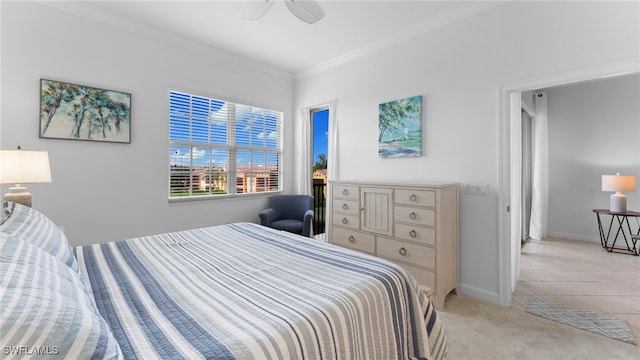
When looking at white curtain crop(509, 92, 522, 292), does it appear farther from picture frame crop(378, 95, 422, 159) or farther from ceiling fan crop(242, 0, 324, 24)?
ceiling fan crop(242, 0, 324, 24)

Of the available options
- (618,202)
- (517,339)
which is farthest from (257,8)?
(618,202)

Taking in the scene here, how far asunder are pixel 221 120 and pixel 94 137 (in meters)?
1.46

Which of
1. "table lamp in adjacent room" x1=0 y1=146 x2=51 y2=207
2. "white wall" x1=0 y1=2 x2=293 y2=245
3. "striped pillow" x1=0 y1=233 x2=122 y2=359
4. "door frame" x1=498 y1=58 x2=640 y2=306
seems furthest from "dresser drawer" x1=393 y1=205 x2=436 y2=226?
"table lamp in adjacent room" x1=0 y1=146 x2=51 y2=207

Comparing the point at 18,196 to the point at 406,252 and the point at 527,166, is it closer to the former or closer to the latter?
the point at 406,252

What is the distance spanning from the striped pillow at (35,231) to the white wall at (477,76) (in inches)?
116

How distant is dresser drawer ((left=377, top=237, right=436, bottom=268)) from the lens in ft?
8.05

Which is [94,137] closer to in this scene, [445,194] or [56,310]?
[56,310]

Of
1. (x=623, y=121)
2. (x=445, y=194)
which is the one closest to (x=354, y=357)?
(x=445, y=194)

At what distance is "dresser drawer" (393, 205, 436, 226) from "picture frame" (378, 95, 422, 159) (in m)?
0.81

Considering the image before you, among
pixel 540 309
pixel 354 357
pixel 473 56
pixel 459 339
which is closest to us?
pixel 354 357

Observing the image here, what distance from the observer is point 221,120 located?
12.7ft

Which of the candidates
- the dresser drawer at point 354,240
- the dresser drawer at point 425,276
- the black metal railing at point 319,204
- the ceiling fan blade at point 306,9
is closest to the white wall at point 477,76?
the dresser drawer at point 425,276

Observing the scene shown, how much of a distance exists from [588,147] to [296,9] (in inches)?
205

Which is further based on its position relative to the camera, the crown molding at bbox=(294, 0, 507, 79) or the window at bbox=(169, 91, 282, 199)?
the window at bbox=(169, 91, 282, 199)
